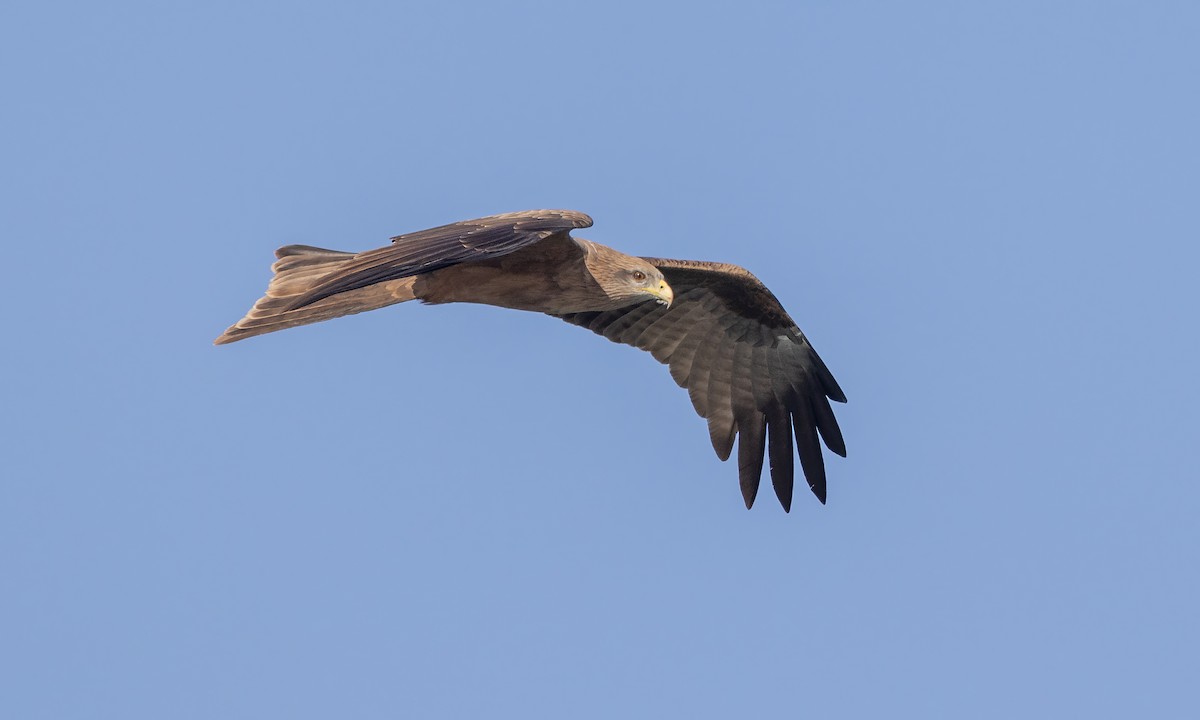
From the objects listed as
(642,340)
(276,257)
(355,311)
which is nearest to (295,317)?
(355,311)

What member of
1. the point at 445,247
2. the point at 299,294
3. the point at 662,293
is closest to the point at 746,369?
the point at 662,293

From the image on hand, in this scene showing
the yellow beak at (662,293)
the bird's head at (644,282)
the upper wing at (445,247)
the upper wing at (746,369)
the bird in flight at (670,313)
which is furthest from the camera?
the upper wing at (746,369)

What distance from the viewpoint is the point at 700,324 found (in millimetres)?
13180

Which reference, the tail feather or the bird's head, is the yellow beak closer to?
the bird's head

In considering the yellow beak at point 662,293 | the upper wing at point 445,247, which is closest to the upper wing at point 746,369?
the yellow beak at point 662,293

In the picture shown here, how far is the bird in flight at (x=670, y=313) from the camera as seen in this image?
34.0ft

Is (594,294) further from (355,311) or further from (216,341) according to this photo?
(216,341)

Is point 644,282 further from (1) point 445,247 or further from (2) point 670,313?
(1) point 445,247

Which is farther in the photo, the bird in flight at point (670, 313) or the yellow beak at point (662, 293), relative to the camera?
the yellow beak at point (662, 293)

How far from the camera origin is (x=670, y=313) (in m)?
13.1

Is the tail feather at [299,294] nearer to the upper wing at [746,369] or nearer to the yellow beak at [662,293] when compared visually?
the yellow beak at [662,293]

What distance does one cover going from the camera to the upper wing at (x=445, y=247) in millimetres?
8703

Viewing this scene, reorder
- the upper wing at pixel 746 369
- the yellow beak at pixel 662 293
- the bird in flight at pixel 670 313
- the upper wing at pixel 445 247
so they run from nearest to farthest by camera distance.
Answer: the upper wing at pixel 445 247, the bird in flight at pixel 670 313, the yellow beak at pixel 662 293, the upper wing at pixel 746 369

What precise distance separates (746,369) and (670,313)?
84cm
